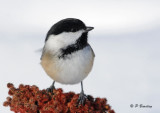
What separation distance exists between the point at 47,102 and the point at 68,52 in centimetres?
55

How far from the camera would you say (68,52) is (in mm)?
4082

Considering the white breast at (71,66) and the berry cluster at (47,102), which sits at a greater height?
the white breast at (71,66)

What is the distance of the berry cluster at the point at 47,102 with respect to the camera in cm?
405

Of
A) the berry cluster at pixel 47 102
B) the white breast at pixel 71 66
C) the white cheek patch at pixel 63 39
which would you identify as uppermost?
the white cheek patch at pixel 63 39

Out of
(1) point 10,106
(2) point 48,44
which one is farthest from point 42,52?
(1) point 10,106

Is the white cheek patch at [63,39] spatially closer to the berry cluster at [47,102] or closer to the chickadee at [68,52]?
the chickadee at [68,52]

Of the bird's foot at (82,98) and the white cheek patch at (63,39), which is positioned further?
the bird's foot at (82,98)

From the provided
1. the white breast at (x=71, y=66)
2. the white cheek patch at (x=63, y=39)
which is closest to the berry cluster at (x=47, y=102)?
the white breast at (x=71, y=66)

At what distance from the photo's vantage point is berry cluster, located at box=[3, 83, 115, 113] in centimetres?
405

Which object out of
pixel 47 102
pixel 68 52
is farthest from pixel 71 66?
pixel 47 102

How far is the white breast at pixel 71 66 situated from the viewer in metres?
4.11

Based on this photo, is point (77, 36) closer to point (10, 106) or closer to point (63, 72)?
point (63, 72)

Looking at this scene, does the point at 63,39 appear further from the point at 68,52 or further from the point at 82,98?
the point at 82,98

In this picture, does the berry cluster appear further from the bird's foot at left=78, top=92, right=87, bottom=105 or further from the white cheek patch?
the white cheek patch
